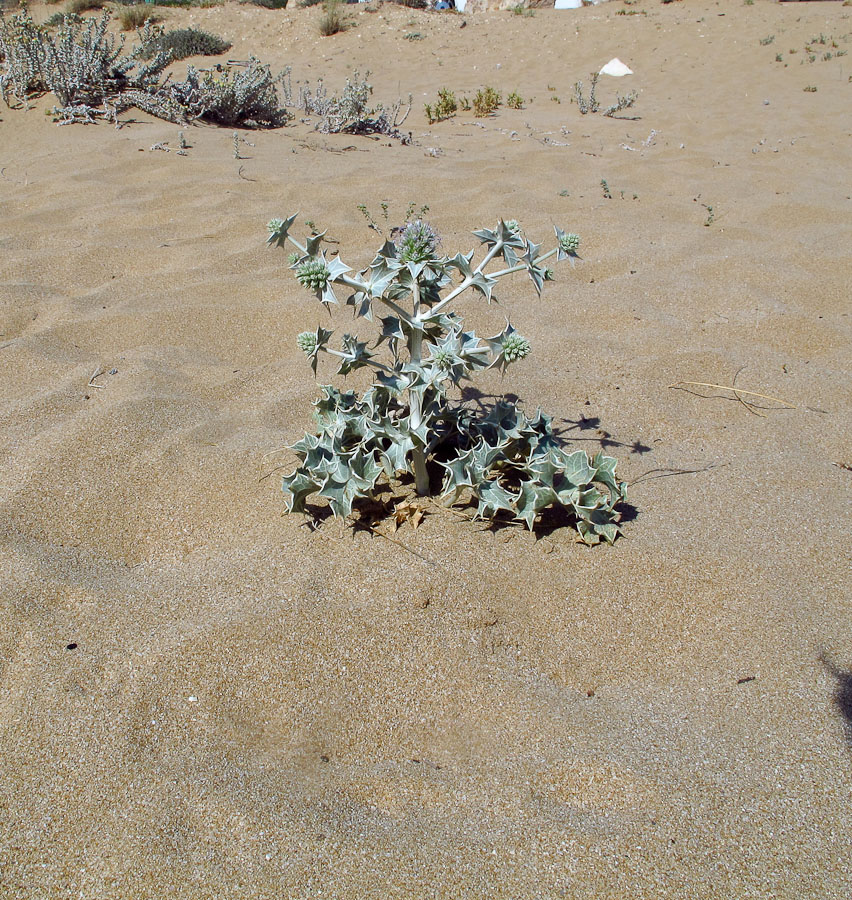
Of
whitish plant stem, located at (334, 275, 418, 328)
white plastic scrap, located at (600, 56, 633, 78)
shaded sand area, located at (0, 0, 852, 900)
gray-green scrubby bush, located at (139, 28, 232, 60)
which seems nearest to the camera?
shaded sand area, located at (0, 0, 852, 900)

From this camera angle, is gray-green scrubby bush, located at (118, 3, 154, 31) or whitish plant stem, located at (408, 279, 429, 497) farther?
gray-green scrubby bush, located at (118, 3, 154, 31)

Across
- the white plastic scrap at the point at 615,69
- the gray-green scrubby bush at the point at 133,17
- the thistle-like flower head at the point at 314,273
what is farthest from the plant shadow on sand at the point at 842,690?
the gray-green scrubby bush at the point at 133,17

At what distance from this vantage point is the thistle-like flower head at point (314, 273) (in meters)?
1.72

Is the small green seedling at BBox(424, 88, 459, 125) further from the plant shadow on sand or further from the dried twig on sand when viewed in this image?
the plant shadow on sand

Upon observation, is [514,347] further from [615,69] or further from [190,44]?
[190,44]

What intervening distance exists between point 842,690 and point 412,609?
106 cm

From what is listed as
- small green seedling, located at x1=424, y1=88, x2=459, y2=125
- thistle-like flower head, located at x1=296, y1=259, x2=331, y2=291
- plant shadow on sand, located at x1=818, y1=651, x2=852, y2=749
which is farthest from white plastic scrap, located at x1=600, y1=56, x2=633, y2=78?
Answer: plant shadow on sand, located at x1=818, y1=651, x2=852, y2=749

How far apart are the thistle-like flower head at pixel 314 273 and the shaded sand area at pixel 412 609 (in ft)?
2.60

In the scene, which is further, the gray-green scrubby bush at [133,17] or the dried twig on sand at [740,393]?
the gray-green scrubby bush at [133,17]

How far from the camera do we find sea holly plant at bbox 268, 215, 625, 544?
1.84 meters

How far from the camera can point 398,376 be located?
2.05 meters

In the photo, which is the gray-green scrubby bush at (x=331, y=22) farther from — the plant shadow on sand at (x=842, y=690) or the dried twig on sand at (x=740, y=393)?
the plant shadow on sand at (x=842, y=690)

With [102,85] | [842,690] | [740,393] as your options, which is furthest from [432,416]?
[102,85]

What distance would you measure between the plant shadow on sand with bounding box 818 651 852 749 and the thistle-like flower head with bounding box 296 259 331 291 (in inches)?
61.2
